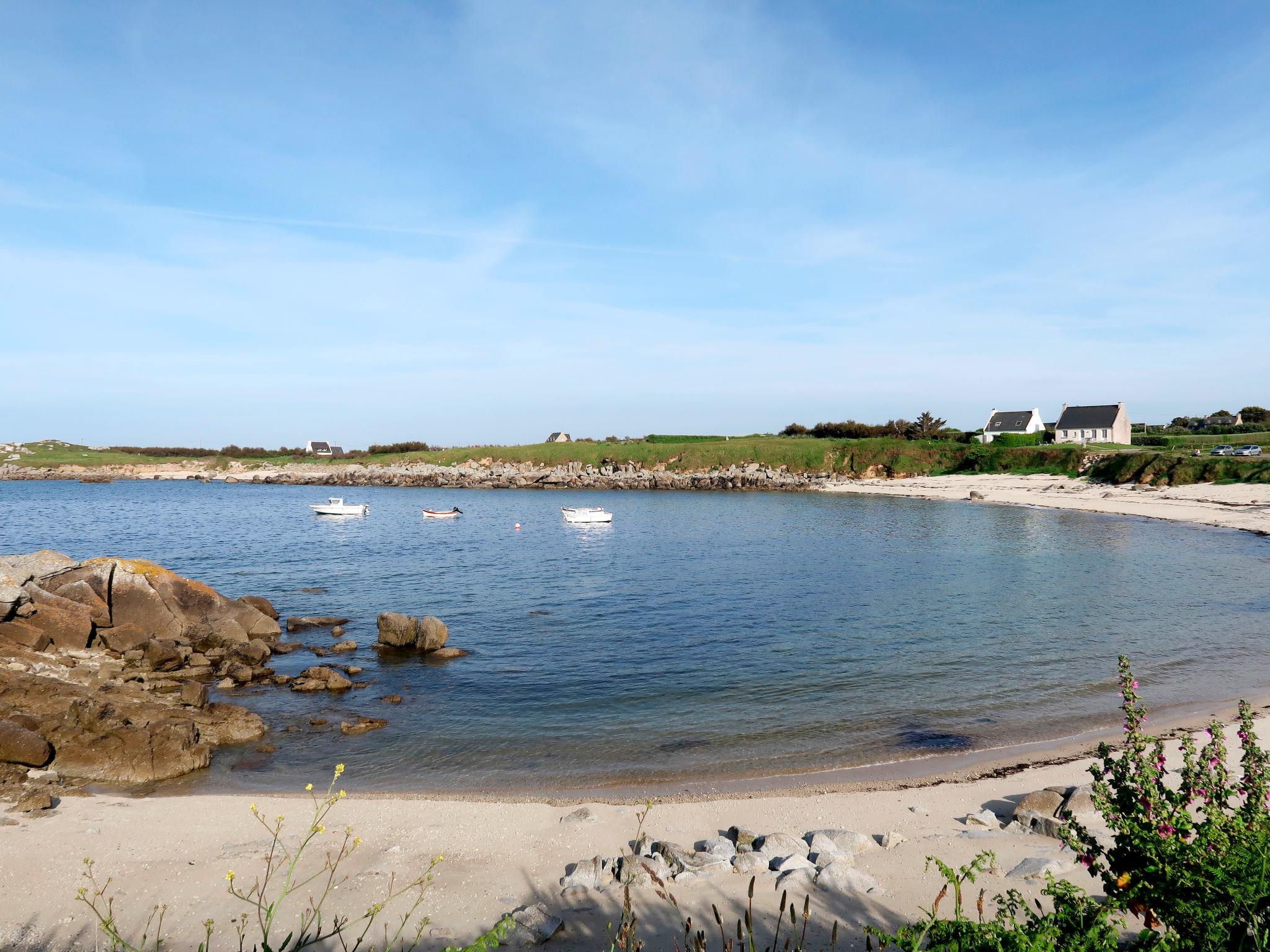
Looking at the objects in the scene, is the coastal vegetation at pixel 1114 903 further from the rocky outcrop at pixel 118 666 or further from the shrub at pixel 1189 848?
the rocky outcrop at pixel 118 666

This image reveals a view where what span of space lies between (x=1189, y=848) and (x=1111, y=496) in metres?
67.3

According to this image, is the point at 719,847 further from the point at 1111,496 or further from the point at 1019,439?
the point at 1019,439

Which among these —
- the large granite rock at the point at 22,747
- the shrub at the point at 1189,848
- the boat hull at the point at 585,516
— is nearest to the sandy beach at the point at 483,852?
the large granite rock at the point at 22,747

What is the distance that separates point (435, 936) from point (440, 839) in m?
2.78

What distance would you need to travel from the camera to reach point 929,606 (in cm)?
2645

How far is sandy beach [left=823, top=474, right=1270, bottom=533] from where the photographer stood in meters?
50.0

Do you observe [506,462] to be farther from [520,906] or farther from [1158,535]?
[520,906]

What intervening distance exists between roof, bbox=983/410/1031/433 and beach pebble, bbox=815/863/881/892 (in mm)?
109440

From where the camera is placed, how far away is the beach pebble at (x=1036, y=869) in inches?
313

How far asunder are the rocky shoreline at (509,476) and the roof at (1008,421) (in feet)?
85.6

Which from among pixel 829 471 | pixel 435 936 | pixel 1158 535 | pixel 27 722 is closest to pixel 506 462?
pixel 829 471

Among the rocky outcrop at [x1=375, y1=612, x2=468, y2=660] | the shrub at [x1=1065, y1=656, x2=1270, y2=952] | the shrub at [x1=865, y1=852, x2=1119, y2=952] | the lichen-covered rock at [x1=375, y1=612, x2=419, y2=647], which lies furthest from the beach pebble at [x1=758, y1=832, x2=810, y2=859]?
the lichen-covered rock at [x1=375, y1=612, x2=419, y2=647]

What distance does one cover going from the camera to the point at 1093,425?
92562mm

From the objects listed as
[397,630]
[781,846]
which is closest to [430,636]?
[397,630]
